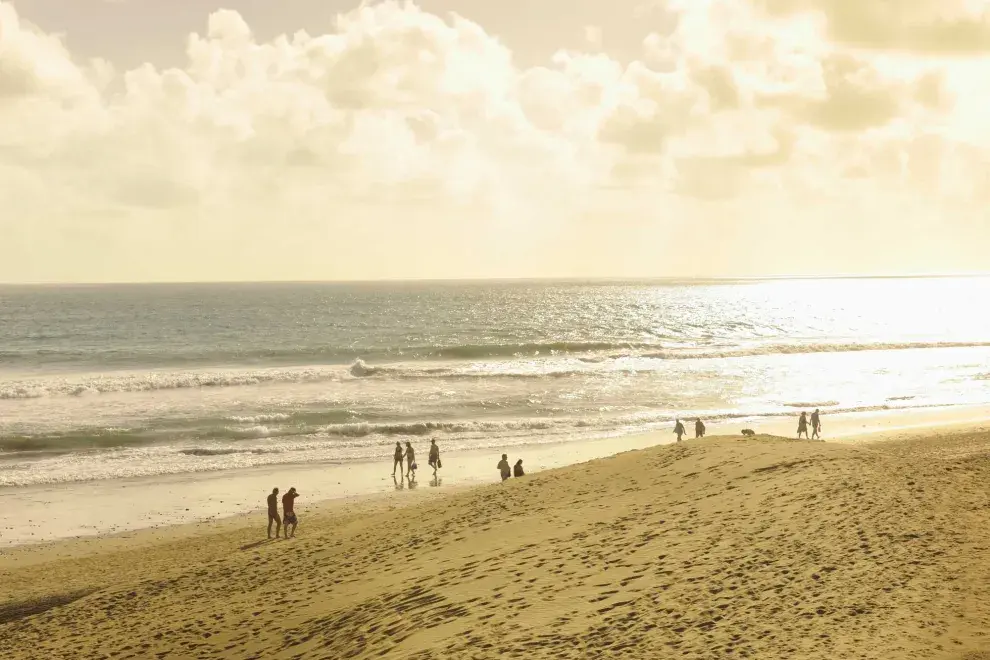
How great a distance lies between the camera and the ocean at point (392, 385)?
1341 inches

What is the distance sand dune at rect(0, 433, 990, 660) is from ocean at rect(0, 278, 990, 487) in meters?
14.0

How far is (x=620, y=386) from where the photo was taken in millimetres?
49719

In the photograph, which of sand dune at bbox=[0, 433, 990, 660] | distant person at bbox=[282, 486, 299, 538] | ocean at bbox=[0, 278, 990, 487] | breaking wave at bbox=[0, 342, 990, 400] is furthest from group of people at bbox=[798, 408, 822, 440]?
breaking wave at bbox=[0, 342, 990, 400]

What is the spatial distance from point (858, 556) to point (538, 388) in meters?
38.0

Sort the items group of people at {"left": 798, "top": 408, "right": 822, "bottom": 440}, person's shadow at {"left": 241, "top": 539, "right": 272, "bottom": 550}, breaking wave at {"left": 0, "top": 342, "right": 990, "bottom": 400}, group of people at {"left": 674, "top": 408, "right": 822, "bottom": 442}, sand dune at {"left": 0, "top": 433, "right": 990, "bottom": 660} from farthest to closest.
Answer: breaking wave at {"left": 0, "top": 342, "right": 990, "bottom": 400} → group of people at {"left": 798, "top": 408, "right": 822, "bottom": 440} → group of people at {"left": 674, "top": 408, "right": 822, "bottom": 442} → person's shadow at {"left": 241, "top": 539, "right": 272, "bottom": 550} → sand dune at {"left": 0, "top": 433, "right": 990, "bottom": 660}

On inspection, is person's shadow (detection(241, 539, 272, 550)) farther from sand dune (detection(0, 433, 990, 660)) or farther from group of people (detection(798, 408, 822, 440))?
group of people (detection(798, 408, 822, 440))

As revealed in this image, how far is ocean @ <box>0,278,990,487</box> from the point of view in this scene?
112 feet

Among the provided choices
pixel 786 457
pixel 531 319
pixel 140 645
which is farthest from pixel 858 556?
pixel 531 319

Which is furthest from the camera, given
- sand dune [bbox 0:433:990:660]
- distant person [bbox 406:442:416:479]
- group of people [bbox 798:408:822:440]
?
group of people [bbox 798:408:822:440]

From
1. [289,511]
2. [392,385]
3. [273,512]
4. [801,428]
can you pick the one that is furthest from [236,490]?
[392,385]

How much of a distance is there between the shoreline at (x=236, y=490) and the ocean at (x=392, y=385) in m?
1.59

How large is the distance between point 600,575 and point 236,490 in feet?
59.8

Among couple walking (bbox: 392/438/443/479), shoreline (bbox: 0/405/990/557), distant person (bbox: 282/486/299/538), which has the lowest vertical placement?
shoreline (bbox: 0/405/990/557)

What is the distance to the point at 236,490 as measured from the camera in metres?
26.2
